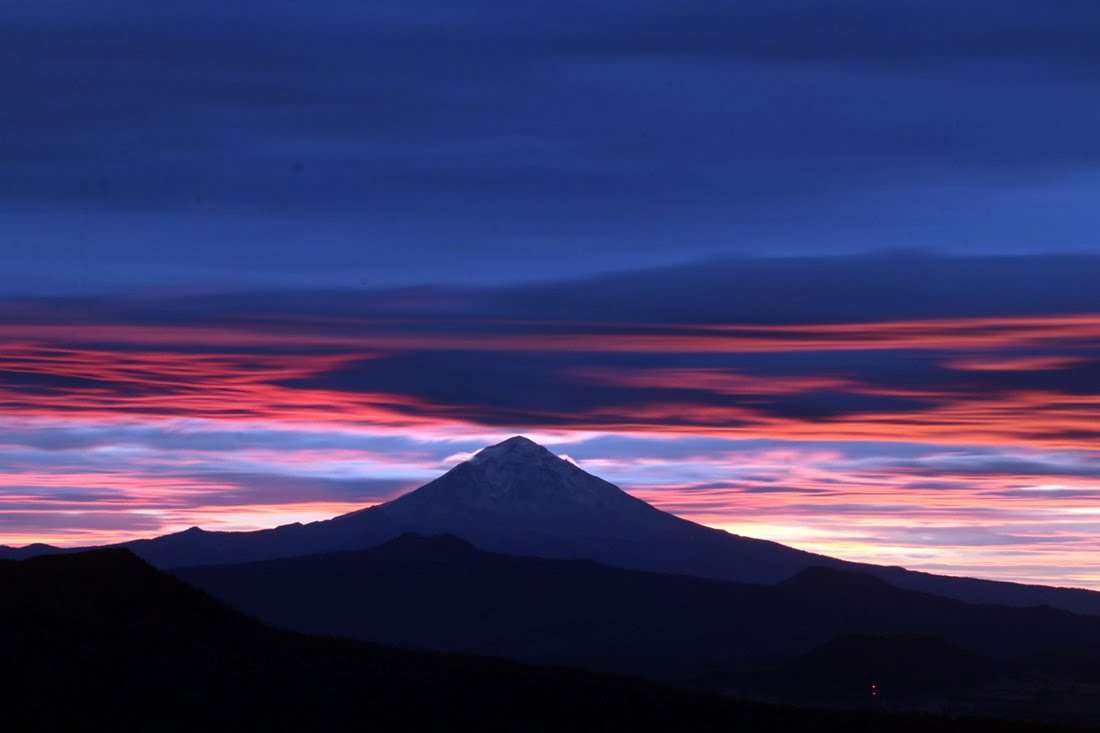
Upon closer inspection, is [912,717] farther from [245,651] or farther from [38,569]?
[38,569]

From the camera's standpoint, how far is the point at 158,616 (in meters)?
60.5

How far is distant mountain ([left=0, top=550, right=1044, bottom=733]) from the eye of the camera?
4925 cm

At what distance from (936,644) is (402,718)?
138m

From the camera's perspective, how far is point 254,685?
174 ft

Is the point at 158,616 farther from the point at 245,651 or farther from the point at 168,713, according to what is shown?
the point at 168,713

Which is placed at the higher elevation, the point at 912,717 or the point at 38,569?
the point at 38,569

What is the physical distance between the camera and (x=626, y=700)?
55500 millimetres

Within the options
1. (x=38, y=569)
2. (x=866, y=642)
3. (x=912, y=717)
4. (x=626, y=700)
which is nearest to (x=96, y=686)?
(x=38, y=569)

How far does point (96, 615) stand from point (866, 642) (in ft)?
429

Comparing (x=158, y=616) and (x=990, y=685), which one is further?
(x=990, y=685)

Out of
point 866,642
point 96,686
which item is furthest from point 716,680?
point 96,686

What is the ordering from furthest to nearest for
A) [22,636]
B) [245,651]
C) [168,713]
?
[245,651] < [22,636] < [168,713]

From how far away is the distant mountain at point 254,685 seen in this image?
49250mm

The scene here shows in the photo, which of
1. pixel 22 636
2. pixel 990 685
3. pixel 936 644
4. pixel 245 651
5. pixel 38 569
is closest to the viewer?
pixel 22 636
